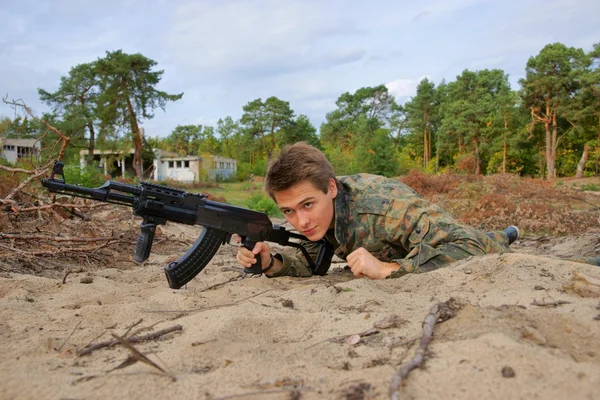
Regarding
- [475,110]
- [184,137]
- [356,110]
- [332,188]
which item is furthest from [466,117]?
[184,137]

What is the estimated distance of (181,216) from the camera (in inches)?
127

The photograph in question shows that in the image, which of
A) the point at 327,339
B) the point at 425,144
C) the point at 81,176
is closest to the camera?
the point at 327,339

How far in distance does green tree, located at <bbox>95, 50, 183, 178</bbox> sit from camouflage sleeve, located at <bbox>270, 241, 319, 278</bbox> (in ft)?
109

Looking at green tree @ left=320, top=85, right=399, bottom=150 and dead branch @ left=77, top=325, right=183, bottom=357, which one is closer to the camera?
dead branch @ left=77, top=325, right=183, bottom=357

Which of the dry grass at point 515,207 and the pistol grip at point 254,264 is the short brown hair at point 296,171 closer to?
the pistol grip at point 254,264

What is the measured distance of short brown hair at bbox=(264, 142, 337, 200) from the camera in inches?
132

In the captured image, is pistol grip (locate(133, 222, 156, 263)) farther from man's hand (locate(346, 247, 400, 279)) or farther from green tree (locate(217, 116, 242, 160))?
green tree (locate(217, 116, 242, 160))

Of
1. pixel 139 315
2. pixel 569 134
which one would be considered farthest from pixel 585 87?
pixel 139 315

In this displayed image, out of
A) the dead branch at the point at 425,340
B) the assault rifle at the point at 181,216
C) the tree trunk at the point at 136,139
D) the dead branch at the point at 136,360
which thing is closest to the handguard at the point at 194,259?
the assault rifle at the point at 181,216

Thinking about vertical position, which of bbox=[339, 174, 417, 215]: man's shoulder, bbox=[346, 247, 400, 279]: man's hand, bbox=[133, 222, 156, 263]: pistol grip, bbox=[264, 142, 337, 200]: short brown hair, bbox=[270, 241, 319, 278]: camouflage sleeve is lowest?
bbox=[270, 241, 319, 278]: camouflage sleeve

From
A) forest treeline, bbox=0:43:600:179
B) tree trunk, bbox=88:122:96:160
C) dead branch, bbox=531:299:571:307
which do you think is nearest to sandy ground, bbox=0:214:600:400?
dead branch, bbox=531:299:571:307

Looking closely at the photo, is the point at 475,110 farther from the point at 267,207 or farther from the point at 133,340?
the point at 133,340

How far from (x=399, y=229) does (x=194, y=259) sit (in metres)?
1.59

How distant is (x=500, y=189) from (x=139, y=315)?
11632 millimetres
